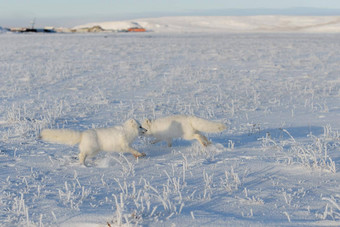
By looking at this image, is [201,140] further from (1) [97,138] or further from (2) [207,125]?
(1) [97,138]

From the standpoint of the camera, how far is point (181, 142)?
22.3 feet

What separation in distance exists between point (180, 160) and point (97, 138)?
3.87ft

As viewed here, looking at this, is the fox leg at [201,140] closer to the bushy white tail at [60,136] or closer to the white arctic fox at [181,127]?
the white arctic fox at [181,127]

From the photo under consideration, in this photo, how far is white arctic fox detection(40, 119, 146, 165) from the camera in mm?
5305

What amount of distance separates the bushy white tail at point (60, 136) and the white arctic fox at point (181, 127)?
4.01 feet

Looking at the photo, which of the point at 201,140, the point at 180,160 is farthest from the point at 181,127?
the point at 180,160

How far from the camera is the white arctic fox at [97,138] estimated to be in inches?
209

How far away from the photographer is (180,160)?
543 centimetres

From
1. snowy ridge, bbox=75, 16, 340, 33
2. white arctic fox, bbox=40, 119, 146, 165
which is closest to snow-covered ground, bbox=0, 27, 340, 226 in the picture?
white arctic fox, bbox=40, 119, 146, 165

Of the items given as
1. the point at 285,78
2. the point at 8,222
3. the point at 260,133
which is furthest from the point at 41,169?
the point at 285,78

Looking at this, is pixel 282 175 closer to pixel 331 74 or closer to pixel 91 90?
pixel 91 90

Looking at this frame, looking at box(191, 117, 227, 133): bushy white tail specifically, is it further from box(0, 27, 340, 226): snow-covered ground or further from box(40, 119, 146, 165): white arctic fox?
box(40, 119, 146, 165): white arctic fox

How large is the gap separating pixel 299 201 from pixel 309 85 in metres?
9.67

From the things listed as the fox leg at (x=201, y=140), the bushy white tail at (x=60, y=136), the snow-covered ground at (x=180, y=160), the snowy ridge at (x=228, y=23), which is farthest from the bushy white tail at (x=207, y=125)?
the snowy ridge at (x=228, y=23)
